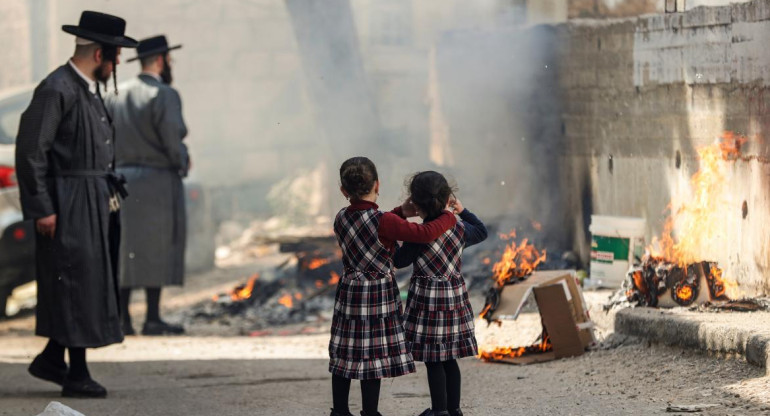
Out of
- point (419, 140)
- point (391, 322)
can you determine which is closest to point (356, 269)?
point (391, 322)

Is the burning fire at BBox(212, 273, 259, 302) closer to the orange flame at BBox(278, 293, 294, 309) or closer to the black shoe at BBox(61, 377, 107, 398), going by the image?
the orange flame at BBox(278, 293, 294, 309)

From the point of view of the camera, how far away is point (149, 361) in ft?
25.4

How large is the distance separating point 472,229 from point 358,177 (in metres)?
0.61

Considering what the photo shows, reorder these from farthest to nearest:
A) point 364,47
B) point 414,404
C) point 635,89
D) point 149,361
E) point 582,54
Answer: point 364,47
point 582,54
point 635,89
point 149,361
point 414,404

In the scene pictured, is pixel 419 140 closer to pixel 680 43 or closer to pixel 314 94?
pixel 314 94

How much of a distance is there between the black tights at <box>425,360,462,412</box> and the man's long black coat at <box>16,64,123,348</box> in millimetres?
2024

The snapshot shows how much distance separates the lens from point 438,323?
16.4ft

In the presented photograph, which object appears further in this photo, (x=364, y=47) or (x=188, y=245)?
A: (x=364, y=47)

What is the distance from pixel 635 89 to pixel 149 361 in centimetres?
380

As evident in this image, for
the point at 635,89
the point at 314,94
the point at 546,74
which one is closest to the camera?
the point at 635,89

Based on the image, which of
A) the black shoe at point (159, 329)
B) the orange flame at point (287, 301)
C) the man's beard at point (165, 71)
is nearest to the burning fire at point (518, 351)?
the black shoe at point (159, 329)

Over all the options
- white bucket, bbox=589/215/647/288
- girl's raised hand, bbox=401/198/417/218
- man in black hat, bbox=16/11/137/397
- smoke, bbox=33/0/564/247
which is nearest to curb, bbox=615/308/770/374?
white bucket, bbox=589/215/647/288

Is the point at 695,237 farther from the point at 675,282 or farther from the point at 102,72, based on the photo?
the point at 102,72

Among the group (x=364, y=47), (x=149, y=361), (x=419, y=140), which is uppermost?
(x=364, y=47)
